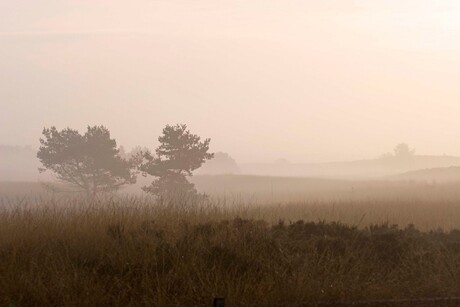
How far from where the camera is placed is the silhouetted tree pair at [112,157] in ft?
108

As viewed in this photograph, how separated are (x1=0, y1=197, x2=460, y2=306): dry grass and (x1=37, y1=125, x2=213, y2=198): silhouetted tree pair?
22332 millimetres

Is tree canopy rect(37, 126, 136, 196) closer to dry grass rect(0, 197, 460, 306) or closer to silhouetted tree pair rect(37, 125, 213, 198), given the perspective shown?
silhouetted tree pair rect(37, 125, 213, 198)

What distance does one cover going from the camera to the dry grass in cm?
733

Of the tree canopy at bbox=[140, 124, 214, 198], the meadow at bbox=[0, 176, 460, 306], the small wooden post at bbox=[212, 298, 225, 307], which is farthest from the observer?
the tree canopy at bbox=[140, 124, 214, 198]

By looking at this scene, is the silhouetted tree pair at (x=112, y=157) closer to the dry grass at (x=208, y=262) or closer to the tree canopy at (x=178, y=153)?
the tree canopy at (x=178, y=153)

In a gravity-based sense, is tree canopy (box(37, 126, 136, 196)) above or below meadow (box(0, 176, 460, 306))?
above

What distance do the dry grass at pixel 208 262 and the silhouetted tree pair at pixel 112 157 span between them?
73.3 ft

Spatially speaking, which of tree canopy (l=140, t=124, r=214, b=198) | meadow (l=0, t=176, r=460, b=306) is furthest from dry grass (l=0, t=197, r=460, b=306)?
tree canopy (l=140, t=124, r=214, b=198)

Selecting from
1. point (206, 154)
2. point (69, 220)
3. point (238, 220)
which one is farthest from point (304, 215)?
point (206, 154)

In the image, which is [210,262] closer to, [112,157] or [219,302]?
[219,302]

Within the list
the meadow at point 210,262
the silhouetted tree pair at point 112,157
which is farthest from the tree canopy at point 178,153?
the meadow at point 210,262

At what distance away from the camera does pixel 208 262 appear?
8.21 metres

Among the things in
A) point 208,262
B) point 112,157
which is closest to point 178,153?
point 112,157

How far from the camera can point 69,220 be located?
10.6 metres
